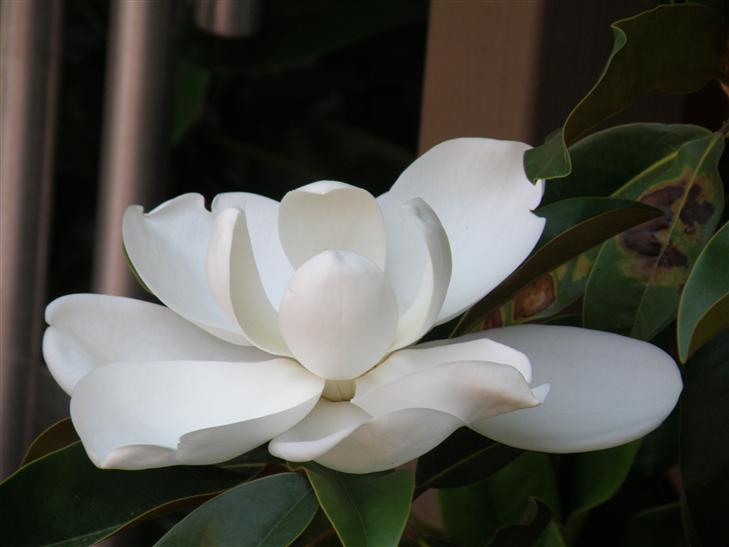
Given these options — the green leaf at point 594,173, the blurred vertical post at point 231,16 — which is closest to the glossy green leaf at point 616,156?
the green leaf at point 594,173

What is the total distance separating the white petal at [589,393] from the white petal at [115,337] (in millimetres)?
137

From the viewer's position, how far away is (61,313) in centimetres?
A: 55

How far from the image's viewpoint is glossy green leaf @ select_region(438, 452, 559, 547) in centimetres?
86

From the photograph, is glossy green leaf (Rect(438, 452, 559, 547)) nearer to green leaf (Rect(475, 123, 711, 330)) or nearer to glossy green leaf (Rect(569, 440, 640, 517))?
glossy green leaf (Rect(569, 440, 640, 517))

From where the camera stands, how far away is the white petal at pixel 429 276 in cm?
50

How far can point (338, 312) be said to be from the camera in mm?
500

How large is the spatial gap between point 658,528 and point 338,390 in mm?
351

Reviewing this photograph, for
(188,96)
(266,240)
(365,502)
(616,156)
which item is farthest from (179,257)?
(188,96)

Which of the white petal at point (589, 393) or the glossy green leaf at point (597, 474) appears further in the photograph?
the glossy green leaf at point (597, 474)

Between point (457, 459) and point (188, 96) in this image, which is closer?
point (457, 459)

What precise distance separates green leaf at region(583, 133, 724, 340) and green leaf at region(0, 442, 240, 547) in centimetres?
24

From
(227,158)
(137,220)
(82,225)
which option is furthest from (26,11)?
(82,225)

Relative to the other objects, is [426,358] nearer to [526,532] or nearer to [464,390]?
[464,390]

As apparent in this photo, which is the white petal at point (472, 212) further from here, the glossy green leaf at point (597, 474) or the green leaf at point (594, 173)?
the glossy green leaf at point (597, 474)
